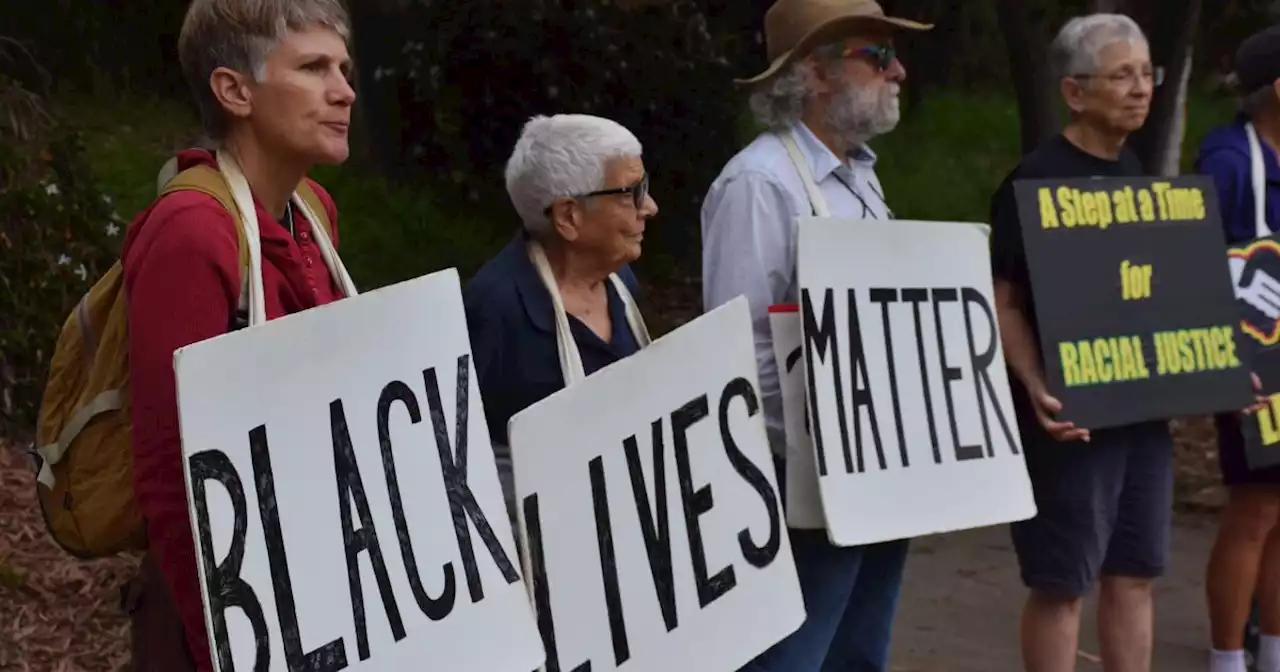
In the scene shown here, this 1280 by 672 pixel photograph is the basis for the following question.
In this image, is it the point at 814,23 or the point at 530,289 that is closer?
the point at 530,289

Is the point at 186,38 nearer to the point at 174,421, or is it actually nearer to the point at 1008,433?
the point at 174,421

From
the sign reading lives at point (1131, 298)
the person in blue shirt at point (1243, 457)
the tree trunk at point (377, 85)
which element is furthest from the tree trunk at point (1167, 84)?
the tree trunk at point (377, 85)

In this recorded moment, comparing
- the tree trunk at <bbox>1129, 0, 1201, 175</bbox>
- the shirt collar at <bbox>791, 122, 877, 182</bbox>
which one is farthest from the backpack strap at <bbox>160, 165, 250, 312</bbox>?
the tree trunk at <bbox>1129, 0, 1201, 175</bbox>

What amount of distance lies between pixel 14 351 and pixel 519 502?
11.5ft

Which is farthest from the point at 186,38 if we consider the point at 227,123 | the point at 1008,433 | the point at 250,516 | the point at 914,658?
the point at 914,658

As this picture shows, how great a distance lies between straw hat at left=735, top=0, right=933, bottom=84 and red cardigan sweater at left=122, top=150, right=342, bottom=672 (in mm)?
1743

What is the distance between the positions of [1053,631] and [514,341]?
6.43 feet

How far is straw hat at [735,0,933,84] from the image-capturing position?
3.73m

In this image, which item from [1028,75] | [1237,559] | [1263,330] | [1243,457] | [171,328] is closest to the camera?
[171,328]

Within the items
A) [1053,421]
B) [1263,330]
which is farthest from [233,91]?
[1263,330]

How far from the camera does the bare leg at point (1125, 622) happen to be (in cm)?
443

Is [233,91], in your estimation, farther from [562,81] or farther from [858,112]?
[562,81]

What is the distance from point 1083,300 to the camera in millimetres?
4129

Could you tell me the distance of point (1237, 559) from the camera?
4.91 metres
